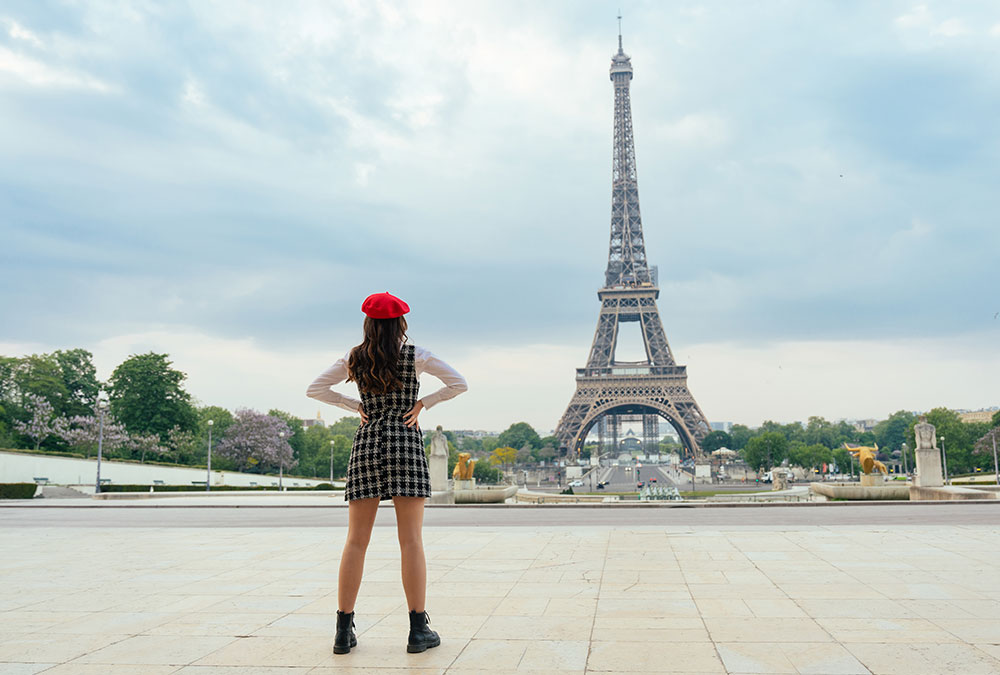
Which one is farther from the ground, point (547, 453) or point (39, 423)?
point (39, 423)

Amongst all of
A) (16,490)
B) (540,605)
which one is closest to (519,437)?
(16,490)

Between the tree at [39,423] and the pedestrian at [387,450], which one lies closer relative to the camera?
the pedestrian at [387,450]

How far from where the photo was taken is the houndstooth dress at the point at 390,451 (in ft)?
14.8

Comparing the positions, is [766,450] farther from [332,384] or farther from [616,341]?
[332,384]

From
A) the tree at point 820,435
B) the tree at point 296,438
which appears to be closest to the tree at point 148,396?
the tree at point 296,438

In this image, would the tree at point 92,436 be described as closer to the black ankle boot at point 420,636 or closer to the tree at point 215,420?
the tree at point 215,420

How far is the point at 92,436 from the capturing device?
50594mm

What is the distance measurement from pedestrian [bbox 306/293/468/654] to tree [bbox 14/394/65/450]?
55719 mm

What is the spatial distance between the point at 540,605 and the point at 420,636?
1.63m

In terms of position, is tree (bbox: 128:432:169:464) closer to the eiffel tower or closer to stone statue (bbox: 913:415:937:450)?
the eiffel tower

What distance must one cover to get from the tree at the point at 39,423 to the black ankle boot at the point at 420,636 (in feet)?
184

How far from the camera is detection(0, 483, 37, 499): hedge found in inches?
1226

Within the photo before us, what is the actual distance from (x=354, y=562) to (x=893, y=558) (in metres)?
6.24

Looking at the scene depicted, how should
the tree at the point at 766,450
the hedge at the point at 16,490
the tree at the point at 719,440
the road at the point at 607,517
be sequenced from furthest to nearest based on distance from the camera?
1. the tree at the point at 719,440
2. the tree at the point at 766,450
3. the hedge at the point at 16,490
4. the road at the point at 607,517
